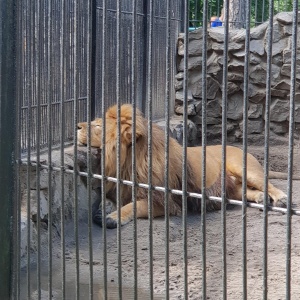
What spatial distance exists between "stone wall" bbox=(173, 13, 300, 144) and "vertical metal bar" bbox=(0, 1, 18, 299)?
5879 mm

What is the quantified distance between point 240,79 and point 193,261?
472cm

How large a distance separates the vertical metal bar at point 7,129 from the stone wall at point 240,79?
5.88 m

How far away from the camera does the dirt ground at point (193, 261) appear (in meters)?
4.52

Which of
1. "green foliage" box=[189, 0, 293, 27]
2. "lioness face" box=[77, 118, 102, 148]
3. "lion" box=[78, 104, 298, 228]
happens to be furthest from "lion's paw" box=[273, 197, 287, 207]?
"green foliage" box=[189, 0, 293, 27]

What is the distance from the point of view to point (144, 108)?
7.65 m

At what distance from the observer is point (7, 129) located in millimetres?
3539

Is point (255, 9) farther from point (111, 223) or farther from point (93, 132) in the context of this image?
point (111, 223)

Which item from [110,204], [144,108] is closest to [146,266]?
[110,204]

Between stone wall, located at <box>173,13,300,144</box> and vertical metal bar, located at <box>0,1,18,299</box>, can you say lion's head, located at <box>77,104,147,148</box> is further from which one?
stone wall, located at <box>173,13,300,144</box>

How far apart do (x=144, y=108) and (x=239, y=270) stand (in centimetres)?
315

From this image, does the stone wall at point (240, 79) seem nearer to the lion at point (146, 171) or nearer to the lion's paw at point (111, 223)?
the lion at point (146, 171)

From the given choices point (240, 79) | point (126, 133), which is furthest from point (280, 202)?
point (240, 79)

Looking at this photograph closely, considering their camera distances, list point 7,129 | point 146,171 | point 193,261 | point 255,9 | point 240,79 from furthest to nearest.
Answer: point 255,9, point 240,79, point 146,171, point 193,261, point 7,129

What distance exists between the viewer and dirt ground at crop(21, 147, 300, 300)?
4.52m
